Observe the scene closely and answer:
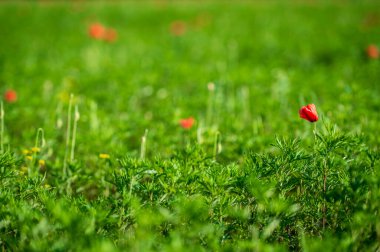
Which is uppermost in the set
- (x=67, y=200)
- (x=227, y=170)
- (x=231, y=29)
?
(x=231, y=29)

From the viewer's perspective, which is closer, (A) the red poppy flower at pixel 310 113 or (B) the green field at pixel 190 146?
(B) the green field at pixel 190 146

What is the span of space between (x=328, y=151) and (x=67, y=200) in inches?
57.9

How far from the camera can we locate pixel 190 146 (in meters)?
2.30

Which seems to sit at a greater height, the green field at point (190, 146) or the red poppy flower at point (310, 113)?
the red poppy flower at point (310, 113)

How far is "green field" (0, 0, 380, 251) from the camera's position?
5.65 ft

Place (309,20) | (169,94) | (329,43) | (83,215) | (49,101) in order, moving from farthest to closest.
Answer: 1. (309,20)
2. (329,43)
3. (169,94)
4. (49,101)
5. (83,215)

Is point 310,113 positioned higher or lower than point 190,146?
higher

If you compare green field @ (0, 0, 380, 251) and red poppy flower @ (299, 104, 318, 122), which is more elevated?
red poppy flower @ (299, 104, 318, 122)

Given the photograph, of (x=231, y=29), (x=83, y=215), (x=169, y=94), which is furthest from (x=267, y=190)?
(x=231, y=29)

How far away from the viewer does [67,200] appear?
1874 mm

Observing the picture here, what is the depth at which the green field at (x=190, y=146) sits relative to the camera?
172 centimetres

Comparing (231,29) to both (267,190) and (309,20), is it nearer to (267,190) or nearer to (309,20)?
(309,20)

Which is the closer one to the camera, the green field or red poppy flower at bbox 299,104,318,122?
the green field

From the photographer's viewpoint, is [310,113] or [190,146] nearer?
[310,113]
